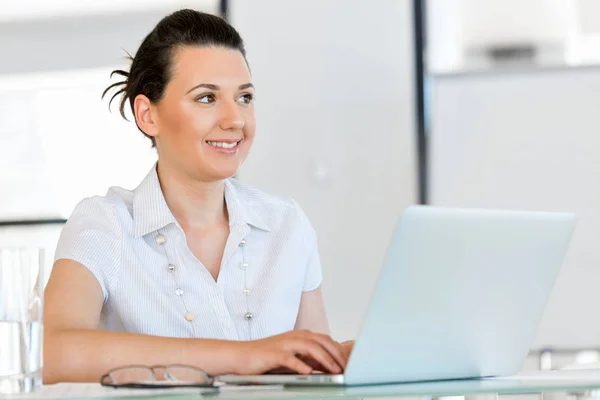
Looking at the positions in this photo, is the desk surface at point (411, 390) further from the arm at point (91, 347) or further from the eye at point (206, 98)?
the eye at point (206, 98)

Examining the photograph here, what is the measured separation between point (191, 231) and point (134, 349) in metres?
0.62

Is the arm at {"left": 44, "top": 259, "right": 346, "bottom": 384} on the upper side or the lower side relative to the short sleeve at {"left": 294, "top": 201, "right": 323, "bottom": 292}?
lower

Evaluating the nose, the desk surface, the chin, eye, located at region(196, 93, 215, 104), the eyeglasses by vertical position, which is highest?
eye, located at region(196, 93, 215, 104)

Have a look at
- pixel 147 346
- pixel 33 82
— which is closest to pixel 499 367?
pixel 147 346

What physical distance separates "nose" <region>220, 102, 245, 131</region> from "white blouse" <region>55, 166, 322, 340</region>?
7.5 inches

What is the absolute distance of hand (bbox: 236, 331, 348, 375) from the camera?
1.41 metres

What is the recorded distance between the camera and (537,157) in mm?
3711

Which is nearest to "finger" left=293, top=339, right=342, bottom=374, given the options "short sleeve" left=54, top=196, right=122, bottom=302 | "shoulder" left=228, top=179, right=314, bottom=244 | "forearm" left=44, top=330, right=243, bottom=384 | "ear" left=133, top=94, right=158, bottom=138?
"forearm" left=44, top=330, right=243, bottom=384

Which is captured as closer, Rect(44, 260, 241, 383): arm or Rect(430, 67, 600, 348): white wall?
Rect(44, 260, 241, 383): arm

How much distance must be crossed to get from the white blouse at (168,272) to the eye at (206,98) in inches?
7.3

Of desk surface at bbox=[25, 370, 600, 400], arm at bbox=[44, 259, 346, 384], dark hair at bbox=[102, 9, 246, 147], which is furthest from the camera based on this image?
dark hair at bbox=[102, 9, 246, 147]

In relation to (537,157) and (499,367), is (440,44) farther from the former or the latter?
(499,367)

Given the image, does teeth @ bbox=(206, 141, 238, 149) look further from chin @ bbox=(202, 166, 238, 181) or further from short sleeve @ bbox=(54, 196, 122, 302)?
short sleeve @ bbox=(54, 196, 122, 302)

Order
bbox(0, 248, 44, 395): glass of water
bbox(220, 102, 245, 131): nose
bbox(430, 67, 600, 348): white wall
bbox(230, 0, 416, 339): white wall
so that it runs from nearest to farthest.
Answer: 1. bbox(0, 248, 44, 395): glass of water
2. bbox(220, 102, 245, 131): nose
3. bbox(430, 67, 600, 348): white wall
4. bbox(230, 0, 416, 339): white wall
